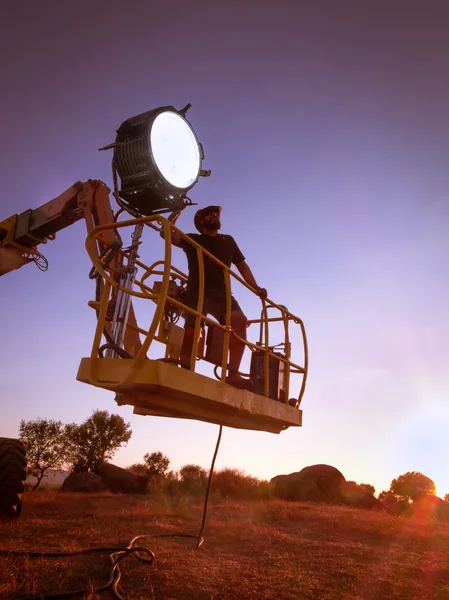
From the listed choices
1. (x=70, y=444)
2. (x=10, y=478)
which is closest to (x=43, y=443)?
(x=70, y=444)

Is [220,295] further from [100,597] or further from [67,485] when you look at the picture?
[67,485]

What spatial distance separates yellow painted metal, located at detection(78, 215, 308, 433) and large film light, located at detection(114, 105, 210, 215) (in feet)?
2.44

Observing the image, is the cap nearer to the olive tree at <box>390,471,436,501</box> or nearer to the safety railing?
the safety railing

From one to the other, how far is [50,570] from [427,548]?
22.6ft

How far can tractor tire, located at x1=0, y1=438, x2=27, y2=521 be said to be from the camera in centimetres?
734

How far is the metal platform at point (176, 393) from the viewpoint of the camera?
3.29 meters

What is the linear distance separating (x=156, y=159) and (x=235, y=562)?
208 inches

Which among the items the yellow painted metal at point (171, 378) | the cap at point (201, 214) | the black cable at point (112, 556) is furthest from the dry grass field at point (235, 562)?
the cap at point (201, 214)

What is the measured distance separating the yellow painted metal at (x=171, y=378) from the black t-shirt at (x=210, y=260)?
→ 0.27 metres

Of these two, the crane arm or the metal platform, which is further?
the crane arm

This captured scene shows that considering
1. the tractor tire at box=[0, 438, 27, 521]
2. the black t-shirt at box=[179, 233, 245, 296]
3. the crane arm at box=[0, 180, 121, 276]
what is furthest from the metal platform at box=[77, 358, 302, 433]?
the tractor tire at box=[0, 438, 27, 521]

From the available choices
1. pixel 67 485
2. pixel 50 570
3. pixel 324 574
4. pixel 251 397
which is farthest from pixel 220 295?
pixel 67 485

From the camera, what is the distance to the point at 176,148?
5.02 meters

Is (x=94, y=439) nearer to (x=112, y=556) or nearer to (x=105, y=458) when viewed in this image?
(x=105, y=458)
